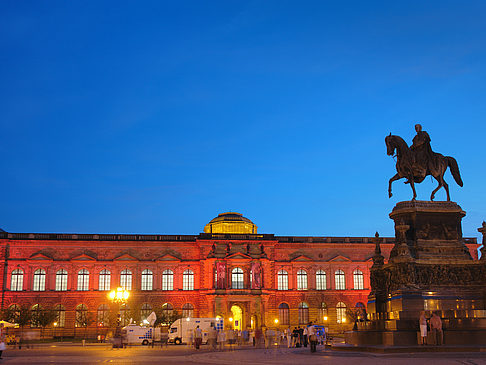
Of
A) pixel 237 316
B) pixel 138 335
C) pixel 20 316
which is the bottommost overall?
pixel 138 335

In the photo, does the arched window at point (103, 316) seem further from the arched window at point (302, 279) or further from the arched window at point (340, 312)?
the arched window at point (340, 312)

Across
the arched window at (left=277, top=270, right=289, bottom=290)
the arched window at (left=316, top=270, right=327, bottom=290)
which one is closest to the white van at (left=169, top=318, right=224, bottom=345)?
the arched window at (left=277, top=270, right=289, bottom=290)

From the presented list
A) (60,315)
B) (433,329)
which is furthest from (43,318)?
(433,329)

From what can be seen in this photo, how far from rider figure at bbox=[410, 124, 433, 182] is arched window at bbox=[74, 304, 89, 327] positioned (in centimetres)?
5495

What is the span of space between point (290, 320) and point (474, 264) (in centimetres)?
5521

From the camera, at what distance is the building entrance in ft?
254

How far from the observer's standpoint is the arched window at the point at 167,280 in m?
75.0

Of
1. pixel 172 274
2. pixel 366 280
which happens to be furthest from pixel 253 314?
pixel 366 280

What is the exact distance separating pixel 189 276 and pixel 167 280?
2.79 metres

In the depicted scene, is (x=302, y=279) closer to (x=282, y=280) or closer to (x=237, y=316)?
(x=282, y=280)

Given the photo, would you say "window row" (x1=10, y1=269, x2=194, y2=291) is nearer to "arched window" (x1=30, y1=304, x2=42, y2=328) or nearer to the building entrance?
"arched window" (x1=30, y1=304, x2=42, y2=328)

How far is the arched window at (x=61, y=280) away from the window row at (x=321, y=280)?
2661cm

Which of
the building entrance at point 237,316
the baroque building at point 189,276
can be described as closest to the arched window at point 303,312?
the baroque building at point 189,276

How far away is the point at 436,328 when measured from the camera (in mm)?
20172
